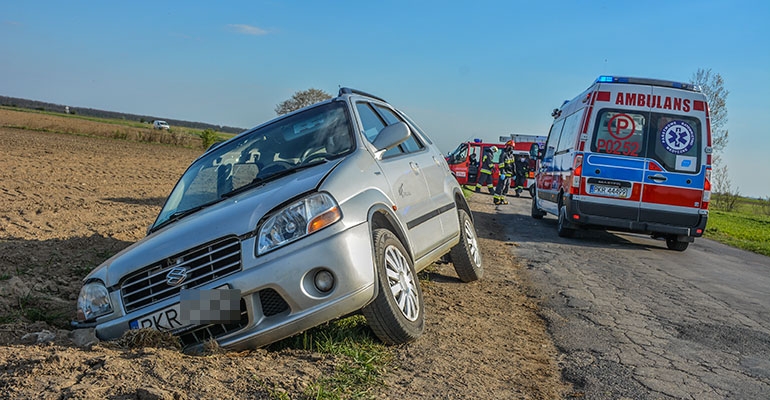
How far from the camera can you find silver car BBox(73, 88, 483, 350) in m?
3.70

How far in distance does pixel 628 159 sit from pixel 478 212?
6010 mm

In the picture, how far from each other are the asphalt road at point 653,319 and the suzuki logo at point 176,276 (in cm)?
234

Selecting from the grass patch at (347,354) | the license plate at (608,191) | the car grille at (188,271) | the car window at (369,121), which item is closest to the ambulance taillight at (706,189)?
the license plate at (608,191)

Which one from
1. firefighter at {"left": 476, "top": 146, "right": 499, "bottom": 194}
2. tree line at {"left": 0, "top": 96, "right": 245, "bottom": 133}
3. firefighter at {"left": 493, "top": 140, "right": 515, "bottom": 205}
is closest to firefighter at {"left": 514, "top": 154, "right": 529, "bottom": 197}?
firefighter at {"left": 476, "top": 146, "right": 499, "bottom": 194}

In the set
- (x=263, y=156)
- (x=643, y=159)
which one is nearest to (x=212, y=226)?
(x=263, y=156)

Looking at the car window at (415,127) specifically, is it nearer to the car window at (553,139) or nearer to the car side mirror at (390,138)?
the car side mirror at (390,138)

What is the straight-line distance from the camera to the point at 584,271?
330 inches

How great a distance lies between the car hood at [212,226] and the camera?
3.79 metres

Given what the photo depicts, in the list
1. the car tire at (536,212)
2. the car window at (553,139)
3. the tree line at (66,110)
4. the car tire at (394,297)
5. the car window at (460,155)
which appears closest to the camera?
the car tire at (394,297)

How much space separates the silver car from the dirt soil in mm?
203

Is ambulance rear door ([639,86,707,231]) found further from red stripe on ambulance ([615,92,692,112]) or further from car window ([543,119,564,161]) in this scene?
car window ([543,119,564,161])

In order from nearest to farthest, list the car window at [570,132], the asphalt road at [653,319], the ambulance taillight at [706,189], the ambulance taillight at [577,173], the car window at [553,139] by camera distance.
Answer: the asphalt road at [653,319] → the ambulance taillight at [706,189] → the ambulance taillight at [577,173] → the car window at [570,132] → the car window at [553,139]

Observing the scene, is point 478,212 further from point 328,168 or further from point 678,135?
point 328,168

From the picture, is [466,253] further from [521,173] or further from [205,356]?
[521,173]
